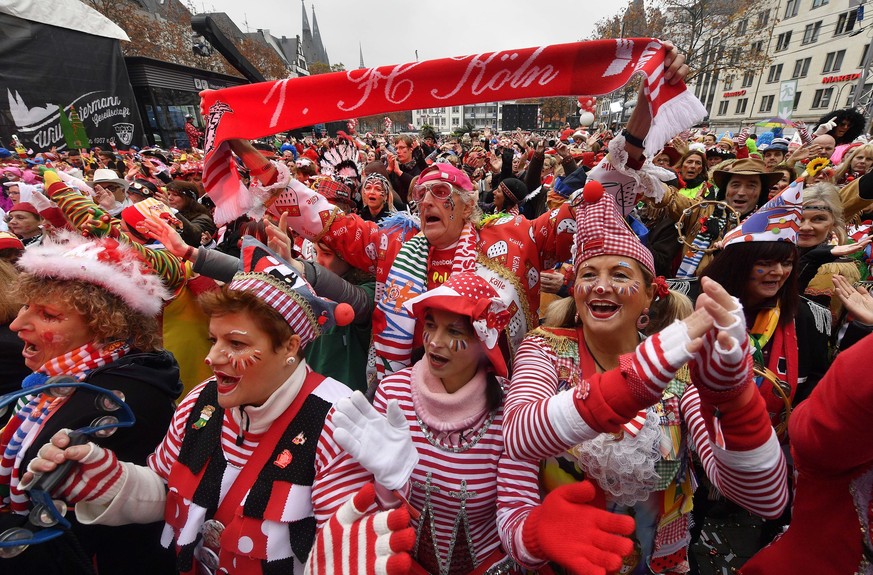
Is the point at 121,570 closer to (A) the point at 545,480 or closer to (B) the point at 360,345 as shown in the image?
(B) the point at 360,345

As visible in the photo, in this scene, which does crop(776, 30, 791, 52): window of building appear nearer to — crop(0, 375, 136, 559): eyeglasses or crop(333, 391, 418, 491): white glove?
crop(333, 391, 418, 491): white glove

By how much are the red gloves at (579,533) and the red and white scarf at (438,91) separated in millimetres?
1823

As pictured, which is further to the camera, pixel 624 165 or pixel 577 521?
pixel 624 165

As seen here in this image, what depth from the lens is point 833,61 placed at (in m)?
33.2

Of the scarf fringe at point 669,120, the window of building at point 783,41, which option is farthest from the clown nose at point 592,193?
the window of building at point 783,41

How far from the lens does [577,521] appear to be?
1162 millimetres

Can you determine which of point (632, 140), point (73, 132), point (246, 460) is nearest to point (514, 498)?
point (246, 460)

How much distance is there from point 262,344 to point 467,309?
856mm

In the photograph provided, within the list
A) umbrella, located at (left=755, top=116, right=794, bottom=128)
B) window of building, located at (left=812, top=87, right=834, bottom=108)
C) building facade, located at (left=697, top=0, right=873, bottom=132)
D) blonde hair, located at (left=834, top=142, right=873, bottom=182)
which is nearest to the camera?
blonde hair, located at (left=834, top=142, right=873, bottom=182)

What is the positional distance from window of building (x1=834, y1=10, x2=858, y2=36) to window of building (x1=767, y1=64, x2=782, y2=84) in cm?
541

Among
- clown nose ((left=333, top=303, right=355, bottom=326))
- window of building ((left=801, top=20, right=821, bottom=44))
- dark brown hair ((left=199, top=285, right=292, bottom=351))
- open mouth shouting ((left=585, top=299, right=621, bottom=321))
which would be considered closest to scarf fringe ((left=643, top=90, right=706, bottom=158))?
open mouth shouting ((left=585, top=299, right=621, bottom=321))

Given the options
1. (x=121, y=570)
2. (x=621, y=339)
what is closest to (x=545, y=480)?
(x=621, y=339)

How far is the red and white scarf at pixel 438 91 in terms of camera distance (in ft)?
7.03

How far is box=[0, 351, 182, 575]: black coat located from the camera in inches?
67.2
